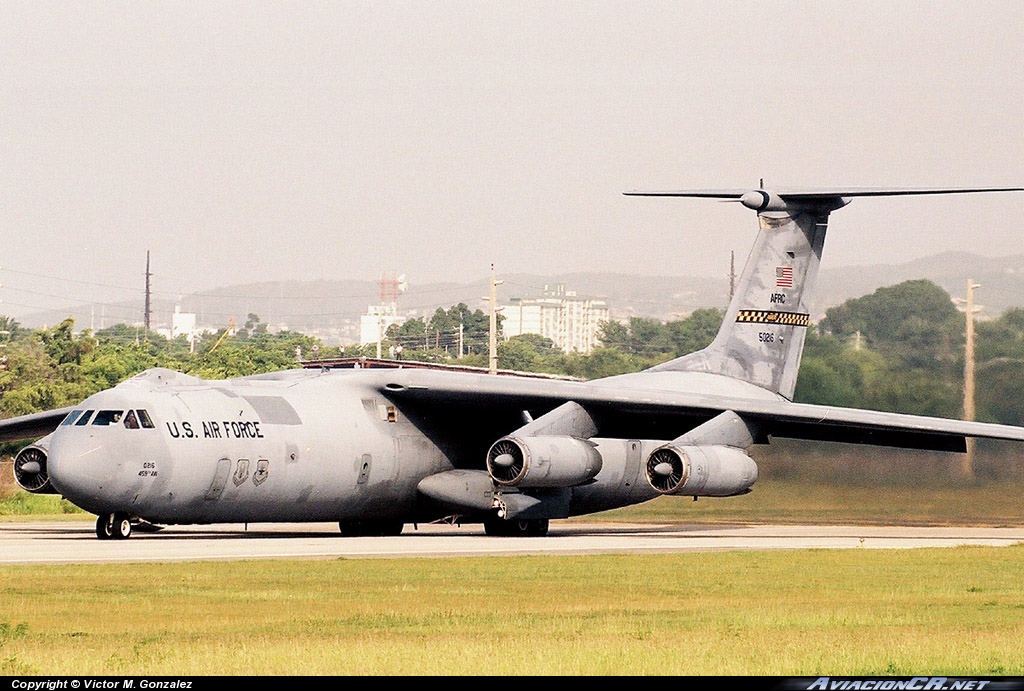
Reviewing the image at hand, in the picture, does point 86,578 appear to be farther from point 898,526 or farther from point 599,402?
point 898,526

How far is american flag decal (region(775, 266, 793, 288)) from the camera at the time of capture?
3325 centimetres

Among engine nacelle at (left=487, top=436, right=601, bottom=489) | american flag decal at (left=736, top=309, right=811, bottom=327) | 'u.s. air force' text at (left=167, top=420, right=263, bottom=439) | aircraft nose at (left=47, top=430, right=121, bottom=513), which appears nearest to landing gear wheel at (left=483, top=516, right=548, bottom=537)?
engine nacelle at (left=487, top=436, right=601, bottom=489)

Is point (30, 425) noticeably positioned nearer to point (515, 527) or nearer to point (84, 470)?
point (84, 470)

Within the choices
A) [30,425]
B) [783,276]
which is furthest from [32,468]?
[783,276]

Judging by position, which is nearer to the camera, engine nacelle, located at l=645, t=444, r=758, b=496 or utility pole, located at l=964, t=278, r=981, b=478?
engine nacelle, located at l=645, t=444, r=758, b=496

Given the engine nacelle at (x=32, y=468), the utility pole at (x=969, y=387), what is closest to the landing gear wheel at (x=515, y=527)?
the engine nacelle at (x=32, y=468)

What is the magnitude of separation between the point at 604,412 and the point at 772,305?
530 centimetres

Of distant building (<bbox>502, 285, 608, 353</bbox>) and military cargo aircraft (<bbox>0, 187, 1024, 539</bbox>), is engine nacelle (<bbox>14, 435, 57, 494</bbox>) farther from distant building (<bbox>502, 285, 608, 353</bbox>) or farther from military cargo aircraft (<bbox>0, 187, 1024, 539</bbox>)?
distant building (<bbox>502, 285, 608, 353</bbox>)

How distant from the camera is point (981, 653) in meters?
11.9

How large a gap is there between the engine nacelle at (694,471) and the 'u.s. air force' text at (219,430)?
6807mm

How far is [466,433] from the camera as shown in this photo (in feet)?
101

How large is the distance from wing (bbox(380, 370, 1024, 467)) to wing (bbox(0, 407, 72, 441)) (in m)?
6.68

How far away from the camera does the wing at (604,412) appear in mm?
→ 28938
